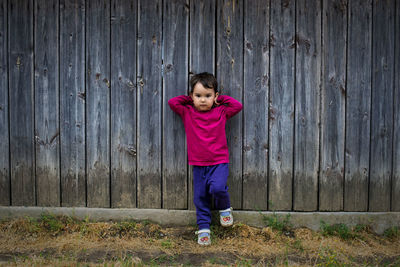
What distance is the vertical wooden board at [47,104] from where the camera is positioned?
3143 mm

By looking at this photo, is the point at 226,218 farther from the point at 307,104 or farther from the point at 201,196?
the point at 307,104

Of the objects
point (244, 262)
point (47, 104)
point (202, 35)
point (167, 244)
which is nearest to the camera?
point (244, 262)

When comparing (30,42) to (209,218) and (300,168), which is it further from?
(300,168)

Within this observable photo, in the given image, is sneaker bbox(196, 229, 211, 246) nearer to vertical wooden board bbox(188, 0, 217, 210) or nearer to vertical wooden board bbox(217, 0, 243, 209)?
vertical wooden board bbox(217, 0, 243, 209)

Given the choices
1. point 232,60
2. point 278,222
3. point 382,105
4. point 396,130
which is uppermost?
point 232,60

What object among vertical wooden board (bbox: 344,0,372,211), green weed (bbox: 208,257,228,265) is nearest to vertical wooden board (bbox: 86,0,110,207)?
green weed (bbox: 208,257,228,265)

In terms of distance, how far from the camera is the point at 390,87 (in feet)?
10.1

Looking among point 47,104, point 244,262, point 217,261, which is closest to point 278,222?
point 244,262

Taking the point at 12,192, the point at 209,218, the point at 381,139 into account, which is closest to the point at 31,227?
the point at 12,192

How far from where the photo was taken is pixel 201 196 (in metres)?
2.96

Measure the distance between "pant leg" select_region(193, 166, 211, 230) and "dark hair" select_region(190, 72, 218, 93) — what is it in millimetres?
754

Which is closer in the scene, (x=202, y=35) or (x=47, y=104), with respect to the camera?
(x=202, y=35)

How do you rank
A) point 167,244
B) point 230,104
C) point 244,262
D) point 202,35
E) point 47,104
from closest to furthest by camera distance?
point 244,262
point 167,244
point 230,104
point 202,35
point 47,104

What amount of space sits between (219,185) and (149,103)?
42.2 inches
